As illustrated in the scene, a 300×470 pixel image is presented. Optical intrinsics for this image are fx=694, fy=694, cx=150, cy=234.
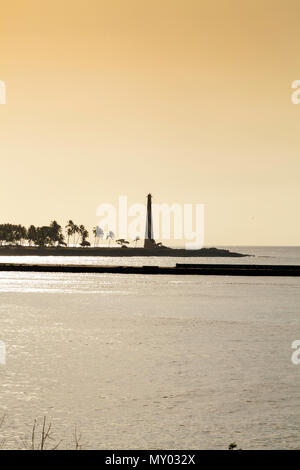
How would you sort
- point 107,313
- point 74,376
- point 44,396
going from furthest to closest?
point 107,313 < point 74,376 < point 44,396

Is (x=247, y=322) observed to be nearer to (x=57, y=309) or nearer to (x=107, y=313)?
(x=107, y=313)

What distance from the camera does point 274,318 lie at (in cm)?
4719

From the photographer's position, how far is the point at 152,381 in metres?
22.1

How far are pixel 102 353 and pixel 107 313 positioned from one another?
2258 cm

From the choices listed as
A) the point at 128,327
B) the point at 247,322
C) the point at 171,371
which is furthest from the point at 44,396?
the point at 247,322

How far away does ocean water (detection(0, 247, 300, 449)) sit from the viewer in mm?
15344

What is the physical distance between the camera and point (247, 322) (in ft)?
Answer: 146

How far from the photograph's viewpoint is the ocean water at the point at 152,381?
1534 centimetres

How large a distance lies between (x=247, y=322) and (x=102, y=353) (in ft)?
58.2

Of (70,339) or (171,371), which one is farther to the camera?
(70,339)

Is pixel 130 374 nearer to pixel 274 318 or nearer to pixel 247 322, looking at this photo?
pixel 247 322
